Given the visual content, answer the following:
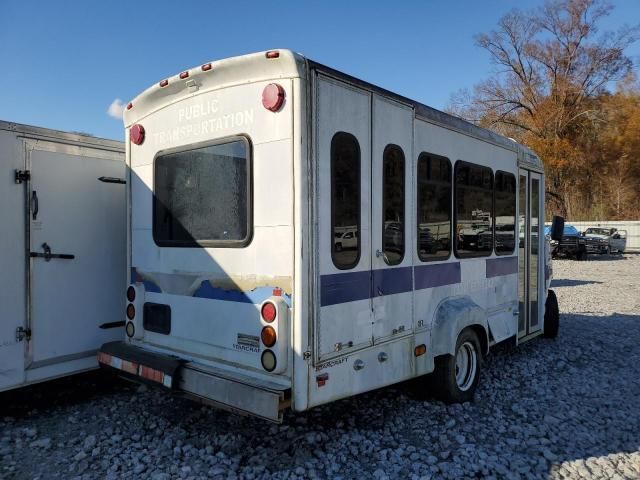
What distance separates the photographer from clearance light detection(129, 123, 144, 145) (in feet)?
14.4

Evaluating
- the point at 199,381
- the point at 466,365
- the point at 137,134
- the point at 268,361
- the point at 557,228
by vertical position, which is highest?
the point at 137,134

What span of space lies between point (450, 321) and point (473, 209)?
3.99 ft

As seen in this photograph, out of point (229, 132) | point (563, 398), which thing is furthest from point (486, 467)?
point (229, 132)

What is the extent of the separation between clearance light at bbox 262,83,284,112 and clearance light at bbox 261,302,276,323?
1.25 m

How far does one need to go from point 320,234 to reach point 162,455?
76.6 inches

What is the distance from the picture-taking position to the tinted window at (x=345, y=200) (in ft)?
11.4

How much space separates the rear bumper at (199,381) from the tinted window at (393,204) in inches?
53.1

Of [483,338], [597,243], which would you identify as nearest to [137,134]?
[483,338]

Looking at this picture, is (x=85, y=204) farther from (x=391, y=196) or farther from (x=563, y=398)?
(x=563, y=398)

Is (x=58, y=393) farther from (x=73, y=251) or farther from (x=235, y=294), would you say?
(x=235, y=294)

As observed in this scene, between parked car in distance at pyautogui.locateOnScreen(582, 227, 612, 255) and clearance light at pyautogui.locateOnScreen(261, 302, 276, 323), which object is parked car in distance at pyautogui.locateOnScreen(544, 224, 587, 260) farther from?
clearance light at pyautogui.locateOnScreen(261, 302, 276, 323)

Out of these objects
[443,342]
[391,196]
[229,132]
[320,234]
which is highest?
[229,132]

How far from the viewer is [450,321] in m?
4.49

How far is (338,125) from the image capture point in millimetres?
3496
